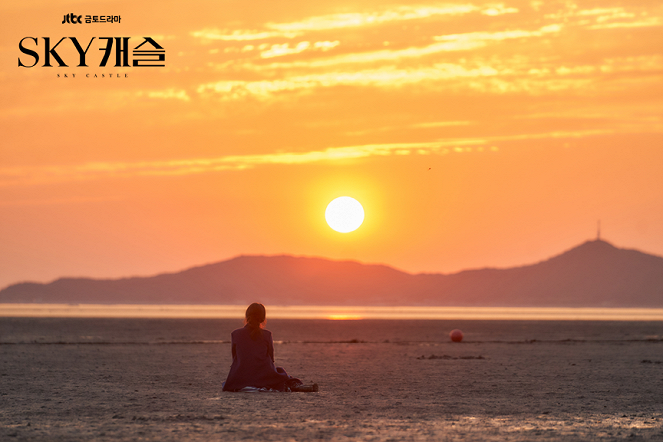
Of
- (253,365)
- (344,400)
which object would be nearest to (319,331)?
(253,365)

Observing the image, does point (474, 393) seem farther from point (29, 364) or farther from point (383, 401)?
point (29, 364)

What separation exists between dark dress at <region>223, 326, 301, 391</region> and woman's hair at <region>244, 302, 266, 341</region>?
0.25ft

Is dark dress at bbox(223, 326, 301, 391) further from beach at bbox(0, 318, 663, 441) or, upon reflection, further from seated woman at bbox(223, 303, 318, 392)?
beach at bbox(0, 318, 663, 441)

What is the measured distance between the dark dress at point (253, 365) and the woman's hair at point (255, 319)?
8 centimetres

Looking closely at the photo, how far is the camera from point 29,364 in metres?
24.2

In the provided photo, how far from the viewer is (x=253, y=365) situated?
1559 centimetres

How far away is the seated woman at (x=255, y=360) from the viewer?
602 inches

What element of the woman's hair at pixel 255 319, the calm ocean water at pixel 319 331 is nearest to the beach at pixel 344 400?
the woman's hair at pixel 255 319

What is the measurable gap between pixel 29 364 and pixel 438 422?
51.2 feet

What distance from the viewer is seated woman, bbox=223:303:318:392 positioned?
1530 cm

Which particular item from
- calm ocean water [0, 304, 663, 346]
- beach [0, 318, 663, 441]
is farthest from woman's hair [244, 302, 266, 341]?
calm ocean water [0, 304, 663, 346]

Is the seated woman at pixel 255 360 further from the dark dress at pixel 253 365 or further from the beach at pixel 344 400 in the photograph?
the beach at pixel 344 400

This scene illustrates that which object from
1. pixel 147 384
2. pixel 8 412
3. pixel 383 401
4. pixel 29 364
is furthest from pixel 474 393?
pixel 29 364

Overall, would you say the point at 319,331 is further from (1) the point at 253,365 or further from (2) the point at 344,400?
(2) the point at 344,400
